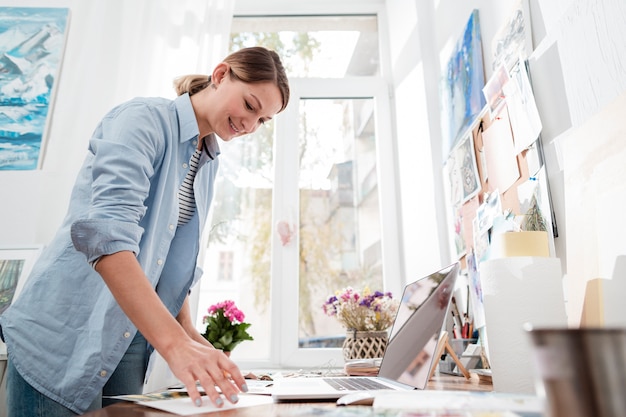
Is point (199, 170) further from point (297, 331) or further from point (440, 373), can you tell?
point (297, 331)

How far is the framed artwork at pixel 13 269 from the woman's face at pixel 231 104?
1.04m

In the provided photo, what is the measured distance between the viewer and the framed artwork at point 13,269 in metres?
1.71

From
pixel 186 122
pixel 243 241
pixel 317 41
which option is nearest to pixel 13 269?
pixel 243 241

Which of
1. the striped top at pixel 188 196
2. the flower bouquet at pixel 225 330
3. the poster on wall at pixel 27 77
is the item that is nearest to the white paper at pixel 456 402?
the striped top at pixel 188 196

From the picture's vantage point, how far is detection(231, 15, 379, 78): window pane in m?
2.63

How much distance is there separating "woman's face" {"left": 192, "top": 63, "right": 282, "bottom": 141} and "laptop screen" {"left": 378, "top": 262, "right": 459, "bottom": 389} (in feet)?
1.91

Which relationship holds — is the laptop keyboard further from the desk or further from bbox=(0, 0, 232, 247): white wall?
bbox=(0, 0, 232, 247): white wall

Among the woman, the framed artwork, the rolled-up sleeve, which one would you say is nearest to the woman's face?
the woman

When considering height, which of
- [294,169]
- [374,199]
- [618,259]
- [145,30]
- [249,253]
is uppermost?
[145,30]

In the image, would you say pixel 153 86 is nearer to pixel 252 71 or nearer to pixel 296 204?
pixel 296 204

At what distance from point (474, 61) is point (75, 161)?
1571 millimetres

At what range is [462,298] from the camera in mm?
1524

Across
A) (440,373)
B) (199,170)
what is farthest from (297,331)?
(199,170)

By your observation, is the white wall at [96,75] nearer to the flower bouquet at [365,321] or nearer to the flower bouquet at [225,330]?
the flower bouquet at [225,330]
